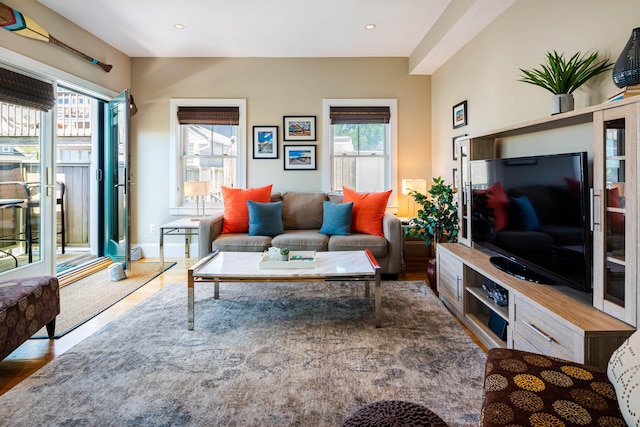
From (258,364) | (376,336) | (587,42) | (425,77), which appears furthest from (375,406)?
(425,77)

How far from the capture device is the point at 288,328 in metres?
2.41

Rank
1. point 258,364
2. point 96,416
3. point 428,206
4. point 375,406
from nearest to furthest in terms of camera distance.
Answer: point 375,406
point 96,416
point 258,364
point 428,206

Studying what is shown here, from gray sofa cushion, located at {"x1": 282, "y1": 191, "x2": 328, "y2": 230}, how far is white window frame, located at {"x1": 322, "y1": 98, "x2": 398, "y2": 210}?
1.55 feet

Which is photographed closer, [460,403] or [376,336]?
[460,403]

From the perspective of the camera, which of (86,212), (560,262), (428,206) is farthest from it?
(86,212)

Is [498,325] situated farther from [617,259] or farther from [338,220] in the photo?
[338,220]

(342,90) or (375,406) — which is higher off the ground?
(342,90)

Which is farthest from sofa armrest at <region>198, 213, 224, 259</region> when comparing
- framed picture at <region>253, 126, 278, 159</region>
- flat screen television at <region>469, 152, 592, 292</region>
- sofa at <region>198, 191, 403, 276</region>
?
flat screen television at <region>469, 152, 592, 292</region>

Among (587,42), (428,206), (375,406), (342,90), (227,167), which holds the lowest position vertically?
(375,406)

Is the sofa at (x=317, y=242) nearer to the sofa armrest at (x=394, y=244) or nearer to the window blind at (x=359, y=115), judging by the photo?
the sofa armrest at (x=394, y=244)

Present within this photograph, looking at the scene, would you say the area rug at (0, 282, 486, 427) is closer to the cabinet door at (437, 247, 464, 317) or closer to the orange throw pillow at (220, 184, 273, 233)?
the cabinet door at (437, 247, 464, 317)

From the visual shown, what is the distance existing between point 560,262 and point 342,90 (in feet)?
11.6

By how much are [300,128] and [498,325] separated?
339cm

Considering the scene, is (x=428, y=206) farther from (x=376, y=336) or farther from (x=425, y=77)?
(x=425, y=77)
